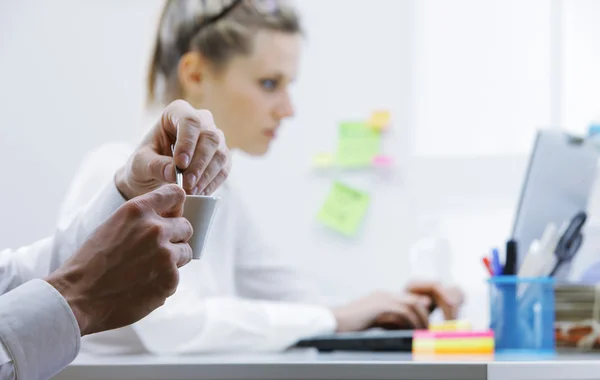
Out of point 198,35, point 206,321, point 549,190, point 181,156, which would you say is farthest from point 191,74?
point 181,156

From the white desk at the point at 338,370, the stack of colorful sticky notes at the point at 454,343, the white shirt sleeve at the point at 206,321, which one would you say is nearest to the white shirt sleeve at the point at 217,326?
the white shirt sleeve at the point at 206,321

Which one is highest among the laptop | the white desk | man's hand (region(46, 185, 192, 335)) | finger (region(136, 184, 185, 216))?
finger (region(136, 184, 185, 216))

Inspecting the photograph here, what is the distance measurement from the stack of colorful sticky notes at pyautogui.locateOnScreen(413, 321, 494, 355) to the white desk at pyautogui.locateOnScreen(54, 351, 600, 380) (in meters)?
0.26

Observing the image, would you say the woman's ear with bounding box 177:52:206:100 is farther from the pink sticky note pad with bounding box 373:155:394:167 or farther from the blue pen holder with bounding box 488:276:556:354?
the pink sticky note pad with bounding box 373:155:394:167

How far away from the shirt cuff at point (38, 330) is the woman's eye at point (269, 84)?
1.04 meters

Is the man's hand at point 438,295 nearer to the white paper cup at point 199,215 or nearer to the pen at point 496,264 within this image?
the pen at point 496,264

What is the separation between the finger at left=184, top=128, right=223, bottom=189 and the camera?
0.73 metres

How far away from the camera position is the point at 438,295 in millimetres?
1536

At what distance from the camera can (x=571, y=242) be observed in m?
1.10

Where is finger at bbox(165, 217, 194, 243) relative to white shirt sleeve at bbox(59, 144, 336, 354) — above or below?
above

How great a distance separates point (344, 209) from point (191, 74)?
2.78 feet

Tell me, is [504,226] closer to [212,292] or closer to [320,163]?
[320,163]

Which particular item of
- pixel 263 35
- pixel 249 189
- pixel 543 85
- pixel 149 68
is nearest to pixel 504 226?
pixel 543 85

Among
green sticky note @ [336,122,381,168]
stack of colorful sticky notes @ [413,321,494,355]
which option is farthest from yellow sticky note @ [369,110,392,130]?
stack of colorful sticky notes @ [413,321,494,355]
